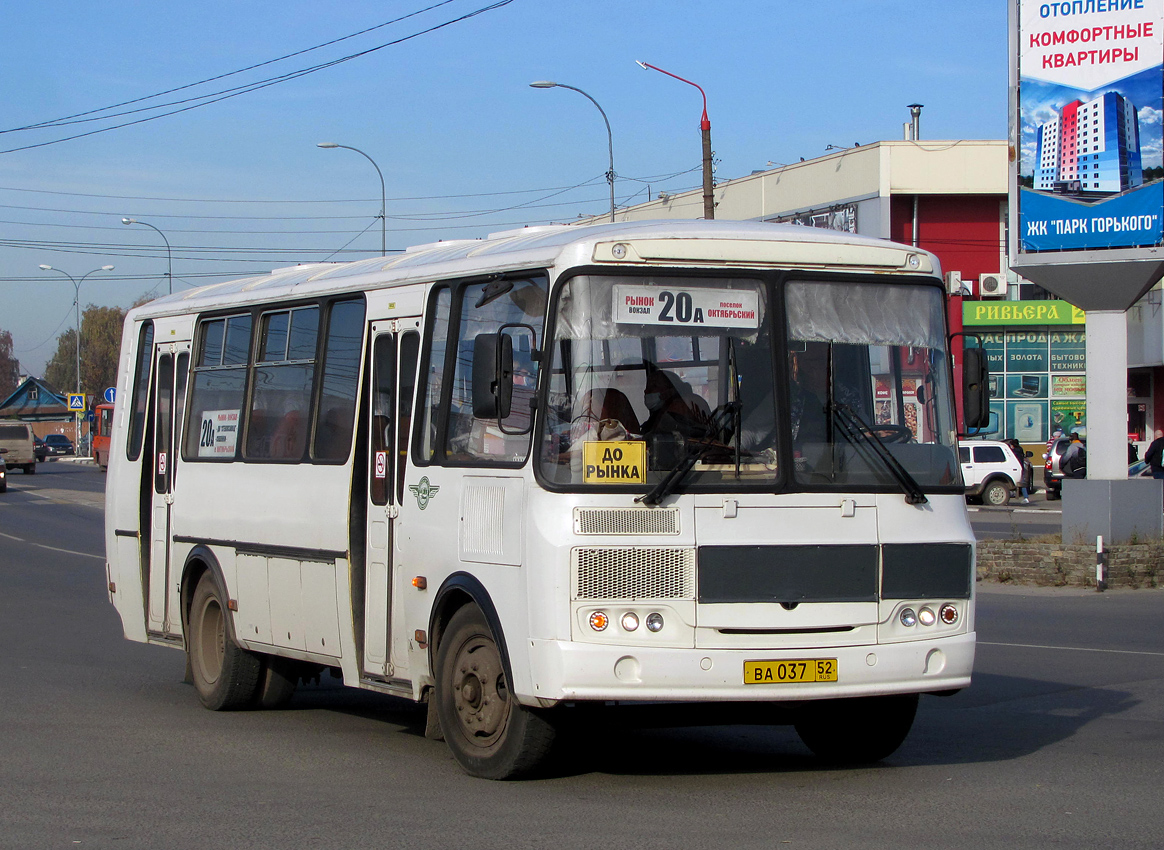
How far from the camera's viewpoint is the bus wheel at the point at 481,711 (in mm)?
7395

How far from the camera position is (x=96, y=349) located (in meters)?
111

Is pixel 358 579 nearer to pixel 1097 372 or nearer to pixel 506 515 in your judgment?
pixel 506 515

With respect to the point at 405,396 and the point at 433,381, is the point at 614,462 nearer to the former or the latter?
the point at 433,381

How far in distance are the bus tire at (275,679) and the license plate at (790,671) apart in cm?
438

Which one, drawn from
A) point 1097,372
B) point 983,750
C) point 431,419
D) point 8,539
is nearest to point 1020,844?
point 983,750

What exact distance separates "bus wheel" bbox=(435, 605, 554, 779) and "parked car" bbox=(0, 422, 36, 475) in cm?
5906

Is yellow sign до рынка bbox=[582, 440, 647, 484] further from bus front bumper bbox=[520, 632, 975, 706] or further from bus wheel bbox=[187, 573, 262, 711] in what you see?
bus wheel bbox=[187, 573, 262, 711]

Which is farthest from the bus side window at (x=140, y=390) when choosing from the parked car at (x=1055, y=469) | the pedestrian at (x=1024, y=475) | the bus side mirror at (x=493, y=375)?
the pedestrian at (x=1024, y=475)

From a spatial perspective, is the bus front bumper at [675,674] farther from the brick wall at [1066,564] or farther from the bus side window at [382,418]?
Answer: the brick wall at [1066,564]

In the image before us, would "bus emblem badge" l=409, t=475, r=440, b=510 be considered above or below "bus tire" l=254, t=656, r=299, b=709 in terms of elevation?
above

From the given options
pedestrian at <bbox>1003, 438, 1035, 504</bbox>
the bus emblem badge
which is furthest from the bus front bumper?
pedestrian at <bbox>1003, 438, 1035, 504</bbox>

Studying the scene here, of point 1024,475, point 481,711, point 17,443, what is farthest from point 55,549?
point 17,443

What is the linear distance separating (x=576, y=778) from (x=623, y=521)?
1.52 m

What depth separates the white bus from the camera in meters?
7.10
